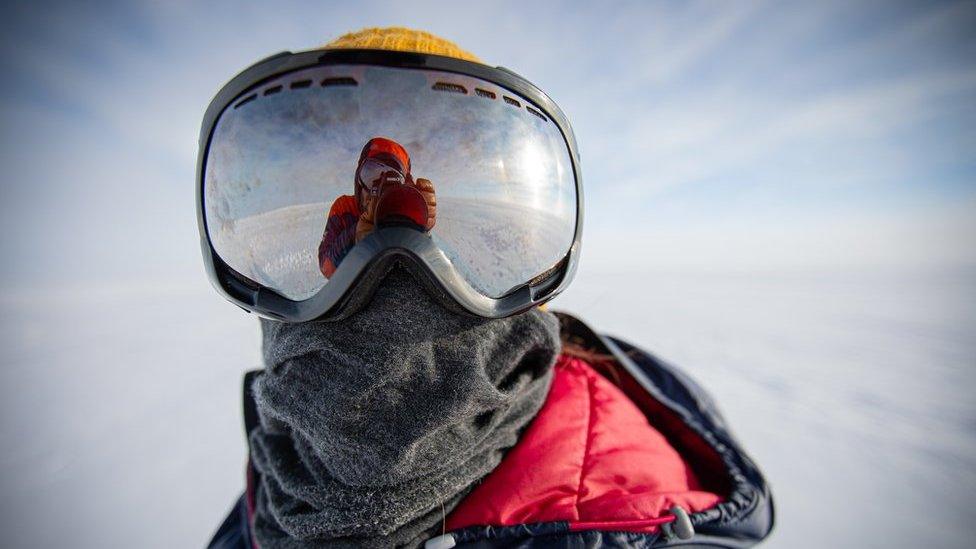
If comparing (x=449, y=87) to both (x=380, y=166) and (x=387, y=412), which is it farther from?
(x=387, y=412)

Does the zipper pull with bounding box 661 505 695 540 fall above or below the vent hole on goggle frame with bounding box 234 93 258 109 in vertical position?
below

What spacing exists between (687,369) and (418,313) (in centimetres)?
335

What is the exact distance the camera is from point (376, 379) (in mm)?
724

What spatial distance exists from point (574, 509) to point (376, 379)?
0.49 meters

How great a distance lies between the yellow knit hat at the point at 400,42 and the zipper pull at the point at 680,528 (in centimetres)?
114

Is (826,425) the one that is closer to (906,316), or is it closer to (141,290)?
(906,316)

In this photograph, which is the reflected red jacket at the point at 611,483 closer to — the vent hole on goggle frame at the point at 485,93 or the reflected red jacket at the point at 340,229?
the reflected red jacket at the point at 340,229

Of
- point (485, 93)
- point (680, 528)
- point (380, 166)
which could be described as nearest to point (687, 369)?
point (680, 528)

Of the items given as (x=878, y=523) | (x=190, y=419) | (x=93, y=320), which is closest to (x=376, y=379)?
(x=878, y=523)

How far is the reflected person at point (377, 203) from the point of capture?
2.69ft

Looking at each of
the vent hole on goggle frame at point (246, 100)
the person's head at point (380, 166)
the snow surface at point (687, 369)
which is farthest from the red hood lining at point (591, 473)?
the snow surface at point (687, 369)

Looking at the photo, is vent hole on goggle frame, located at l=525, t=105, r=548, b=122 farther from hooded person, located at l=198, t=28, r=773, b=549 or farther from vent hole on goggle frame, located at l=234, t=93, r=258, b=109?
vent hole on goggle frame, located at l=234, t=93, r=258, b=109

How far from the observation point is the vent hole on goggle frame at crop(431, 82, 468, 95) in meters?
0.85

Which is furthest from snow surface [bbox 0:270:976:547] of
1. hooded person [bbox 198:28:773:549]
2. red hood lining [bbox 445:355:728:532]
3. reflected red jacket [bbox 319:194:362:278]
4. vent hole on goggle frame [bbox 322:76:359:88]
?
vent hole on goggle frame [bbox 322:76:359:88]
